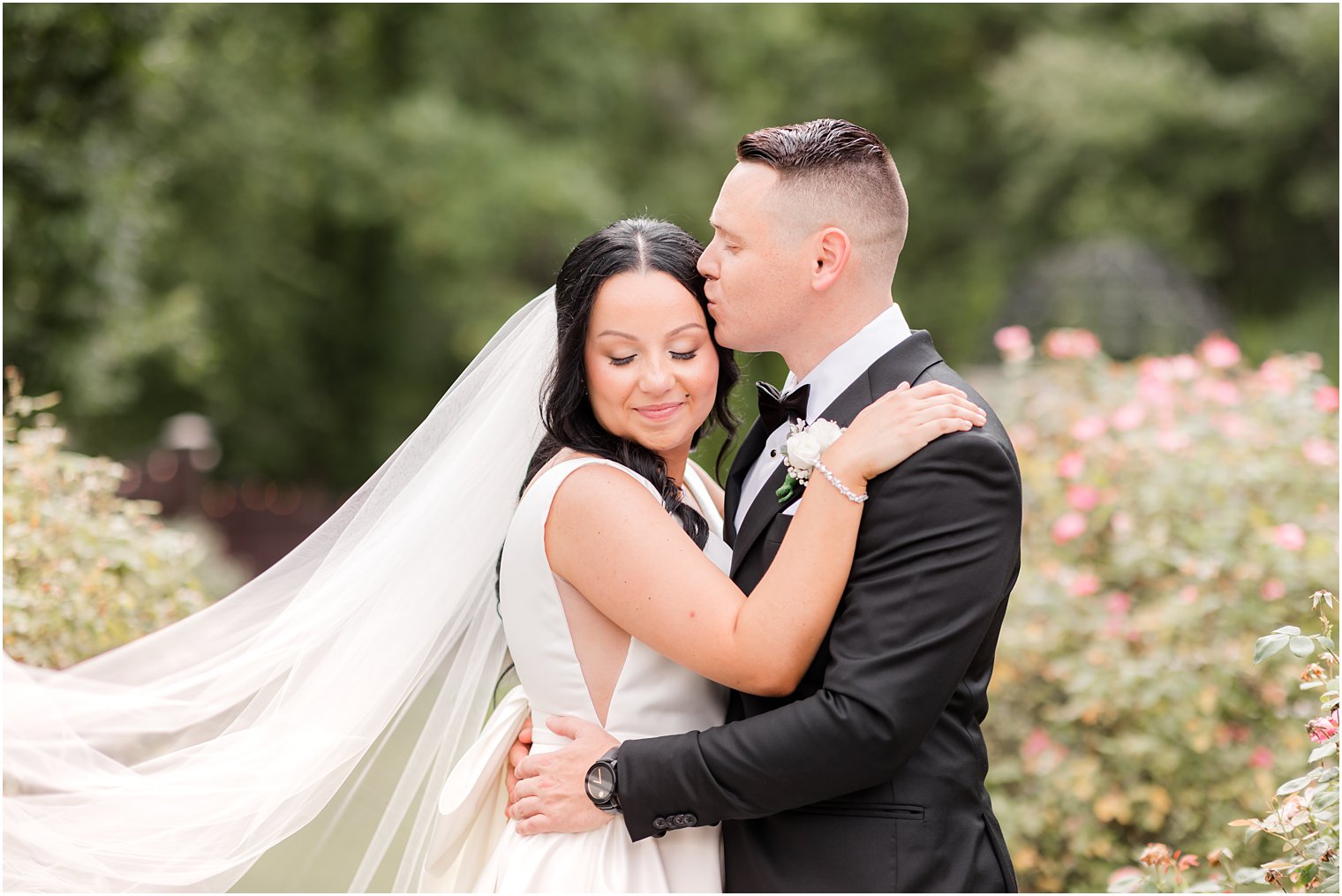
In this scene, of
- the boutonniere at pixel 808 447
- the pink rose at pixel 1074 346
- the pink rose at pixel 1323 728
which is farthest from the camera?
the pink rose at pixel 1074 346

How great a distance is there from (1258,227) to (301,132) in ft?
46.7

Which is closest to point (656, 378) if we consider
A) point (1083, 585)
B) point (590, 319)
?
point (590, 319)

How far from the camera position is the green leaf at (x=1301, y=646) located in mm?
2621

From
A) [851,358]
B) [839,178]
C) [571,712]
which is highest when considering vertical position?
[839,178]

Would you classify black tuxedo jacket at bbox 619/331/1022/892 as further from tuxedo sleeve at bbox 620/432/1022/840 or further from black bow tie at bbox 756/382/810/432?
black bow tie at bbox 756/382/810/432

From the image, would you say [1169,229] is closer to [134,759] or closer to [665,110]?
[665,110]

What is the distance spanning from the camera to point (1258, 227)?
64.6ft

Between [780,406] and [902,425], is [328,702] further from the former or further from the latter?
[902,425]

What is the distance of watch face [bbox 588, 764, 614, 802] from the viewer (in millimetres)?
2562

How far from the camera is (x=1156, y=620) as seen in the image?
188 inches

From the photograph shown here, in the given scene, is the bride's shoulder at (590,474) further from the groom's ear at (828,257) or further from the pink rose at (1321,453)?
the pink rose at (1321,453)

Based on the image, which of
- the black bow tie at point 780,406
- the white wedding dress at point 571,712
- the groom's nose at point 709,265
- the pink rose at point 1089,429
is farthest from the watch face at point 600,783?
the pink rose at point 1089,429

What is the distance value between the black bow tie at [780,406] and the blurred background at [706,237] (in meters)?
2.50

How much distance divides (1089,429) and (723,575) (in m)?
3.58
